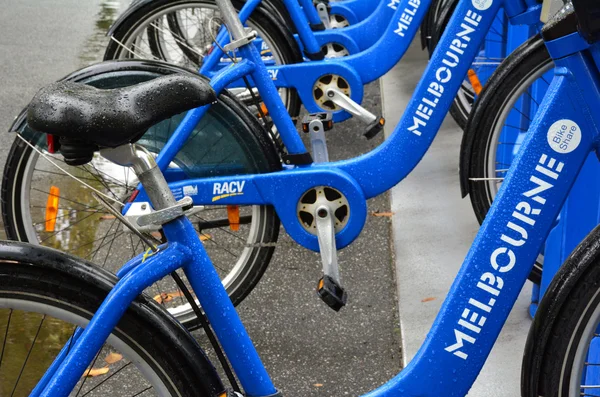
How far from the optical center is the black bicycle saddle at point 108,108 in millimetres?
1624

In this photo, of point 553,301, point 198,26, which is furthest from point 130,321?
point 198,26

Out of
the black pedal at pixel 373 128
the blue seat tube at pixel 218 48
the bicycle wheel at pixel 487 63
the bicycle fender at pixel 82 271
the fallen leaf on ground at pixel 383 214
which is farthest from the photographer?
the bicycle wheel at pixel 487 63

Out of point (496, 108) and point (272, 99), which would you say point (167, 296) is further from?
point (496, 108)

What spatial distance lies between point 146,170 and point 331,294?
4.44 ft

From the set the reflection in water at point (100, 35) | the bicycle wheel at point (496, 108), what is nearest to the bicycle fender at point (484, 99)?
the bicycle wheel at point (496, 108)

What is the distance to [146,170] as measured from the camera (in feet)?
5.71

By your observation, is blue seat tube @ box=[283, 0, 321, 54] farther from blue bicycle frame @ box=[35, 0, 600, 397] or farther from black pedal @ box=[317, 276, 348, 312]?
blue bicycle frame @ box=[35, 0, 600, 397]

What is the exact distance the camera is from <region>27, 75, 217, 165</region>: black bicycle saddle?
162 cm

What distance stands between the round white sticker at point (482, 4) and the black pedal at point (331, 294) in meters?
1.07

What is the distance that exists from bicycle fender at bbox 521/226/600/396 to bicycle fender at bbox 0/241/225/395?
2.27ft

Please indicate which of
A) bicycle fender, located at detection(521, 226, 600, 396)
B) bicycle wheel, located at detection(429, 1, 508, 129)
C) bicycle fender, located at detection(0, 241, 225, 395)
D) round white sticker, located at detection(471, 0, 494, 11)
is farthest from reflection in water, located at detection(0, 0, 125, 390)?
bicycle wheel, located at detection(429, 1, 508, 129)

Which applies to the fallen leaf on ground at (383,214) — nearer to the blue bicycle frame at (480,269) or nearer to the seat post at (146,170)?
the blue bicycle frame at (480,269)

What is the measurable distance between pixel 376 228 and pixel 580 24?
2712 millimetres

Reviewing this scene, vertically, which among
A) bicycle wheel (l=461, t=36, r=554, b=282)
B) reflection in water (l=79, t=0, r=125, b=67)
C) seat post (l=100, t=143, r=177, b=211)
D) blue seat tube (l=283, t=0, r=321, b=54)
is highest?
reflection in water (l=79, t=0, r=125, b=67)
